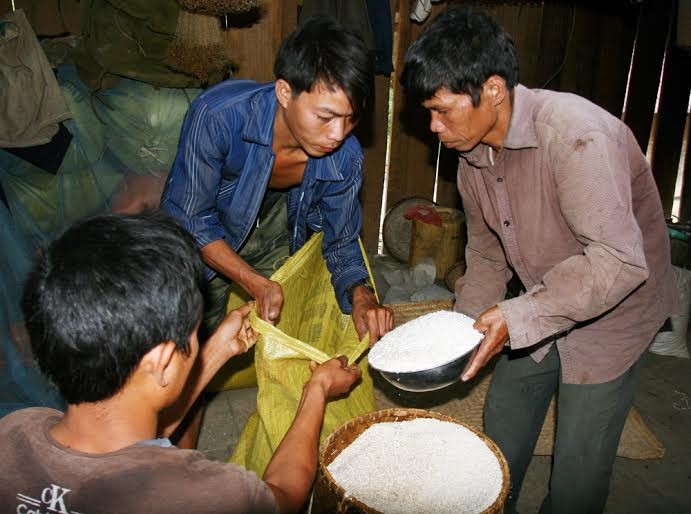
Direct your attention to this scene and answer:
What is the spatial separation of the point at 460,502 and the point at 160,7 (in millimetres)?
2925

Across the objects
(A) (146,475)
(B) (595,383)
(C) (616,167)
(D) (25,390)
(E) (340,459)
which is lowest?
(D) (25,390)

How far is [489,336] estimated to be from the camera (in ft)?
4.70

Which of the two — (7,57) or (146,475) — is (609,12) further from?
(146,475)

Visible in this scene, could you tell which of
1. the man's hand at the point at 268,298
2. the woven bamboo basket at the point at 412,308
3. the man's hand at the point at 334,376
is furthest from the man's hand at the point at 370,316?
the woven bamboo basket at the point at 412,308

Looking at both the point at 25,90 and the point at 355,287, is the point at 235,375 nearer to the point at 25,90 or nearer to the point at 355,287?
the point at 355,287

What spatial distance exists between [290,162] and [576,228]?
118cm

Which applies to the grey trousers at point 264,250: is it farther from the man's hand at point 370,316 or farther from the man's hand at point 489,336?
the man's hand at point 489,336

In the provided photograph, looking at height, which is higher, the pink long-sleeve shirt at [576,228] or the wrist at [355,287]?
the pink long-sleeve shirt at [576,228]

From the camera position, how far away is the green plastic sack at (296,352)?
5.46 ft

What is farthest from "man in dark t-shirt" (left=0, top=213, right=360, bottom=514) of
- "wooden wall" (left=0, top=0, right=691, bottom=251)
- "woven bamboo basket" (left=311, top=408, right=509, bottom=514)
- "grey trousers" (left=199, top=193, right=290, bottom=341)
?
"wooden wall" (left=0, top=0, right=691, bottom=251)

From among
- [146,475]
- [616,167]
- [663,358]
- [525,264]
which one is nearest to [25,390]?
[146,475]

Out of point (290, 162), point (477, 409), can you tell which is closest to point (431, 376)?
point (290, 162)

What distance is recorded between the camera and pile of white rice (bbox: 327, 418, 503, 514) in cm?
142

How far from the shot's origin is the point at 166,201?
2.02 metres
